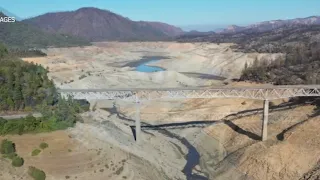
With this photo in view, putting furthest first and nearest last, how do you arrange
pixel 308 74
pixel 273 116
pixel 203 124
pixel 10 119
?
pixel 308 74 → pixel 203 124 → pixel 273 116 → pixel 10 119

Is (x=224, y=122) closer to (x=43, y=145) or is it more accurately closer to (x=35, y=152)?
(x=43, y=145)

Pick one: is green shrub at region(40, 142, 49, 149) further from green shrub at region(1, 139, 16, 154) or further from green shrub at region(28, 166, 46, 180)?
green shrub at region(28, 166, 46, 180)

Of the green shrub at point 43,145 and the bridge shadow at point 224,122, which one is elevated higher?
the green shrub at point 43,145

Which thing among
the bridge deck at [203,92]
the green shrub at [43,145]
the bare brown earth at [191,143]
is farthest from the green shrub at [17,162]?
the bridge deck at [203,92]

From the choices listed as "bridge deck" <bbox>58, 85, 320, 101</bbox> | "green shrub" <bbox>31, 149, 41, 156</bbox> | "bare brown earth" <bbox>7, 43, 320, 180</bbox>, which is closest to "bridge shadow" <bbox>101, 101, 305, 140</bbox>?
"bare brown earth" <bbox>7, 43, 320, 180</bbox>

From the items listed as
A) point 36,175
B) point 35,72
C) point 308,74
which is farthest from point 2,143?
point 308,74

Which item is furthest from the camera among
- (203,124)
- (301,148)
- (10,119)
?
(203,124)

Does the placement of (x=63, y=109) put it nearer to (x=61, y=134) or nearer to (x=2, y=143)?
(x=61, y=134)

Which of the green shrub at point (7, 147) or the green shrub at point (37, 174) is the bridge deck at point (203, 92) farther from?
the green shrub at point (37, 174)

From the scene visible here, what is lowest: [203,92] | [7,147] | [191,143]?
[191,143]

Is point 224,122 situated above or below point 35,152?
below

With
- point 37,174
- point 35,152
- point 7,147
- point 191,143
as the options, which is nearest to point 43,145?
point 35,152
